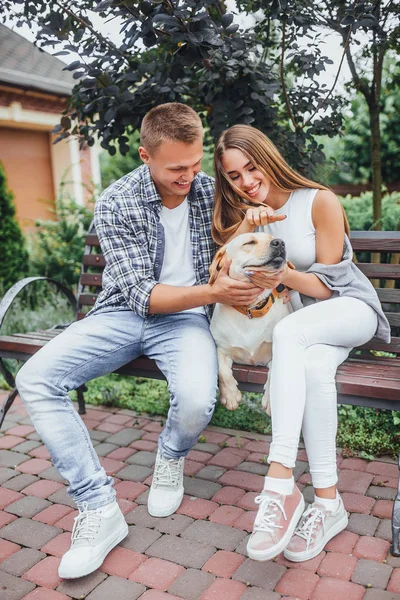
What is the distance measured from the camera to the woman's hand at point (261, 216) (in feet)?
8.26

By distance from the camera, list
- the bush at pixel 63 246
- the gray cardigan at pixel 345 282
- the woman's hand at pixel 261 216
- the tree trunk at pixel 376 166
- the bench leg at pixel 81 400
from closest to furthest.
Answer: the woman's hand at pixel 261 216 → the gray cardigan at pixel 345 282 → the bench leg at pixel 81 400 → the tree trunk at pixel 376 166 → the bush at pixel 63 246

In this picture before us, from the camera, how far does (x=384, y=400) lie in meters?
2.42

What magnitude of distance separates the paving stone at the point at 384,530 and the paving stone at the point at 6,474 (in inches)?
72.8

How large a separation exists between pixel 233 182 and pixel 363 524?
1.58 m

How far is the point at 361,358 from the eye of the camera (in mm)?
2947

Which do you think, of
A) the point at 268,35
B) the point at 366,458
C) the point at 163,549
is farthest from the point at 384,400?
the point at 268,35

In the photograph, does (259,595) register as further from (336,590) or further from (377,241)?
(377,241)

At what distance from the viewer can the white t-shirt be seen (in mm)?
2986

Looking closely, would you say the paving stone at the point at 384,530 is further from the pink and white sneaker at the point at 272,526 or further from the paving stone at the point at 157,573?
the paving stone at the point at 157,573

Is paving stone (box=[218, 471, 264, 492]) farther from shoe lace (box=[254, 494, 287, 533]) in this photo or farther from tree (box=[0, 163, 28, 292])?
tree (box=[0, 163, 28, 292])

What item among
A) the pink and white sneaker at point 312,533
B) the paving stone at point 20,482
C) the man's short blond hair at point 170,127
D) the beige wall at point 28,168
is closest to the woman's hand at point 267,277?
the man's short blond hair at point 170,127

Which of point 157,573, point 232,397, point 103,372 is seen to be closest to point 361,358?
point 232,397

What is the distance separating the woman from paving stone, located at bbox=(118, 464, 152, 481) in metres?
0.95

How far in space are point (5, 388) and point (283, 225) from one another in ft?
9.18
